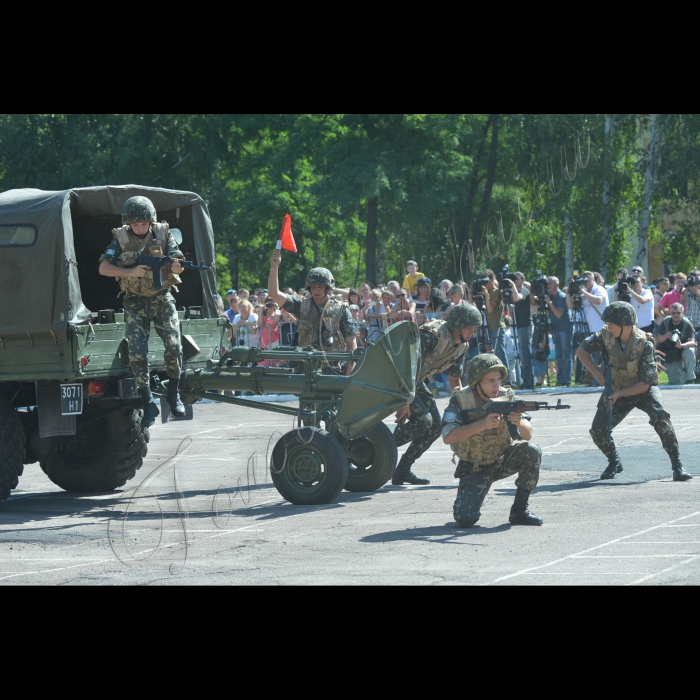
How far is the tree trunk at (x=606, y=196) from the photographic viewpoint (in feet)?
118

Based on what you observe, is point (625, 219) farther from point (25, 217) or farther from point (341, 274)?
point (25, 217)

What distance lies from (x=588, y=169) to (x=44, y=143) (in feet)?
58.6

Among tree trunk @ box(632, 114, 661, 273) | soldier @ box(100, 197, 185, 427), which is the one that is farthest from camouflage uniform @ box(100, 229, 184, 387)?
tree trunk @ box(632, 114, 661, 273)

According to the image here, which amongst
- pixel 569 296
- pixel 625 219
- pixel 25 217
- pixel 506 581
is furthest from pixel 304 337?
pixel 625 219

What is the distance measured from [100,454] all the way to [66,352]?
176cm

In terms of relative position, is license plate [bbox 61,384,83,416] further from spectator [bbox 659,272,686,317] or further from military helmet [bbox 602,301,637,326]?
spectator [bbox 659,272,686,317]

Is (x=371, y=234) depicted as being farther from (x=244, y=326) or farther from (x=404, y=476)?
(x=404, y=476)

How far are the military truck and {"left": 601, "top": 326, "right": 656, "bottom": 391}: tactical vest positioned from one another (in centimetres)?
387

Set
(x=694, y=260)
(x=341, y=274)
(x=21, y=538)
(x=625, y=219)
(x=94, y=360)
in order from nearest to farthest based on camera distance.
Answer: (x=21, y=538) < (x=94, y=360) < (x=625, y=219) < (x=694, y=260) < (x=341, y=274)

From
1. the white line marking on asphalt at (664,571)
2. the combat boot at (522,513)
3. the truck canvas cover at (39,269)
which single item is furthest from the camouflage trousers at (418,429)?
the white line marking on asphalt at (664,571)

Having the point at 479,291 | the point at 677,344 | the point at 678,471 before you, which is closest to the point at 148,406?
the point at 678,471

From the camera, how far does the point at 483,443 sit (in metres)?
9.52

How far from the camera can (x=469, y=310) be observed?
11.5 meters

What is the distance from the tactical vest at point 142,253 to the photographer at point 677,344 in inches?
394
